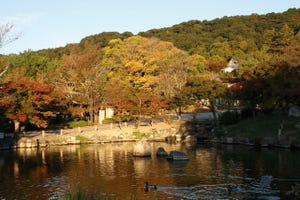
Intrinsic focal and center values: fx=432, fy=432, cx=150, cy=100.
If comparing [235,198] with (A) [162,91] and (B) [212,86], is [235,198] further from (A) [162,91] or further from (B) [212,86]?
(A) [162,91]

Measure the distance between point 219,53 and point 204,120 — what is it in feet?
125

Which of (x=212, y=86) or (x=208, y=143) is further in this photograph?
(x=212, y=86)

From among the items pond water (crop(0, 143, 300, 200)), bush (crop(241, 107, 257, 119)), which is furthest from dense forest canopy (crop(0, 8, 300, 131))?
pond water (crop(0, 143, 300, 200))

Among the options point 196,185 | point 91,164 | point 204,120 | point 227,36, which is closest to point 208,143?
point 204,120

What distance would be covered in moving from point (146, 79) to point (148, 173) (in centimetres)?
3522

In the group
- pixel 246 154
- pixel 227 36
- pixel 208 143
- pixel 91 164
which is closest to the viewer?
pixel 91 164

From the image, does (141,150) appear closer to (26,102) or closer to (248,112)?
(26,102)

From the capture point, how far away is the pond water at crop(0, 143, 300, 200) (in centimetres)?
2016

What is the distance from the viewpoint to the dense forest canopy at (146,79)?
1532 inches

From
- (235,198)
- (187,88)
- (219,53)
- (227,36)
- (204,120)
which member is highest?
(227,36)

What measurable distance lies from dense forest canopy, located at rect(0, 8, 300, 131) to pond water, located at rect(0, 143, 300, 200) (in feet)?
15.6

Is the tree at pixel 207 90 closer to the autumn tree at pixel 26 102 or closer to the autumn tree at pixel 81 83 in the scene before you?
the autumn tree at pixel 81 83

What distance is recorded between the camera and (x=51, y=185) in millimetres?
22641

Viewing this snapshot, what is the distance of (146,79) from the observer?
5981 cm
